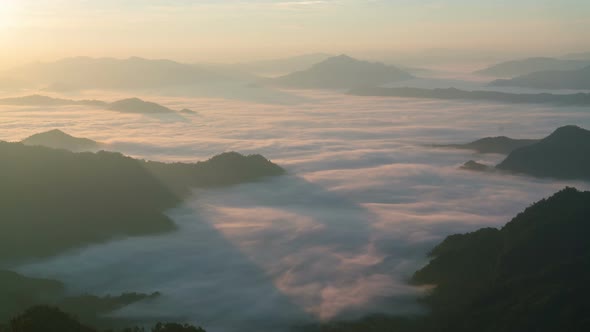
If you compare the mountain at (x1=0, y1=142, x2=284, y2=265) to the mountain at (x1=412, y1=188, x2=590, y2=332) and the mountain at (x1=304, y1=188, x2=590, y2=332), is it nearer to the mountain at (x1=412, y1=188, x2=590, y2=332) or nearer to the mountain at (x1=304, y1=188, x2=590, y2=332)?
the mountain at (x1=304, y1=188, x2=590, y2=332)

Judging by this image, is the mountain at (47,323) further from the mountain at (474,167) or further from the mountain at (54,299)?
the mountain at (474,167)

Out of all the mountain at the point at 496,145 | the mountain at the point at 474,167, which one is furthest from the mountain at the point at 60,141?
the mountain at the point at 496,145

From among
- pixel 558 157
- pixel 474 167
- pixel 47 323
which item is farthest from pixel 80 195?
pixel 558 157

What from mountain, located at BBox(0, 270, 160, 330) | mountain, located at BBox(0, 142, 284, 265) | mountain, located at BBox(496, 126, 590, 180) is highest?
mountain, located at BBox(496, 126, 590, 180)

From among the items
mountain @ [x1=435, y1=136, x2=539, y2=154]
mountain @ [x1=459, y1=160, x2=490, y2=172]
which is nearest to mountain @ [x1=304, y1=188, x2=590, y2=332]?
mountain @ [x1=459, y1=160, x2=490, y2=172]

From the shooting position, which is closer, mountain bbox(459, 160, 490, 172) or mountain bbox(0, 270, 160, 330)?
mountain bbox(0, 270, 160, 330)

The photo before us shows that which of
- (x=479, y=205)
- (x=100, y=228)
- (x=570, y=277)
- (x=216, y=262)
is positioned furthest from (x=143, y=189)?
(x=570, y=277)

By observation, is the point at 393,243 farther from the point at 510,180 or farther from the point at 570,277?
the point at 510,180
